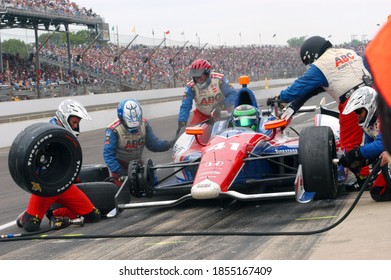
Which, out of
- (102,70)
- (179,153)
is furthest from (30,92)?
(179,153)

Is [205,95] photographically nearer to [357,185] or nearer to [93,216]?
[357,185]

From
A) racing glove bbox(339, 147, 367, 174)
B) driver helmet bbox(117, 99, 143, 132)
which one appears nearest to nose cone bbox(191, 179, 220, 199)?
racing glove bbox(339, 147, 367, 174)

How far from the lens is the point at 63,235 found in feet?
21.2

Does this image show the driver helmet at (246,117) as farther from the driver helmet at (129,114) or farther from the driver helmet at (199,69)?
the driver helmet at (199,69)

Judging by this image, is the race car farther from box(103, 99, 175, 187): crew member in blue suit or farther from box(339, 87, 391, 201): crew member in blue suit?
box(103, 99, 175, 187): crew member in blue suit

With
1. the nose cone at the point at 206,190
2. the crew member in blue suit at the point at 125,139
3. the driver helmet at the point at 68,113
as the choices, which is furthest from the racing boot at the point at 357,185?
the driver helmet at the point at 68,113

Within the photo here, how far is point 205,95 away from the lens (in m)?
11.0

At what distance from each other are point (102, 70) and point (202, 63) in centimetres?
2747

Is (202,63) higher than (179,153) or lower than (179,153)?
higher

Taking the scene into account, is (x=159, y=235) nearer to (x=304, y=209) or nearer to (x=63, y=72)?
(x=304, y=209)

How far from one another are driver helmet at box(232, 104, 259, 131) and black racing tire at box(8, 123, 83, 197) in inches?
82.4

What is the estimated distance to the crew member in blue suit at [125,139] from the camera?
828cm

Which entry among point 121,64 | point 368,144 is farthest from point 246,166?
point 121,64
